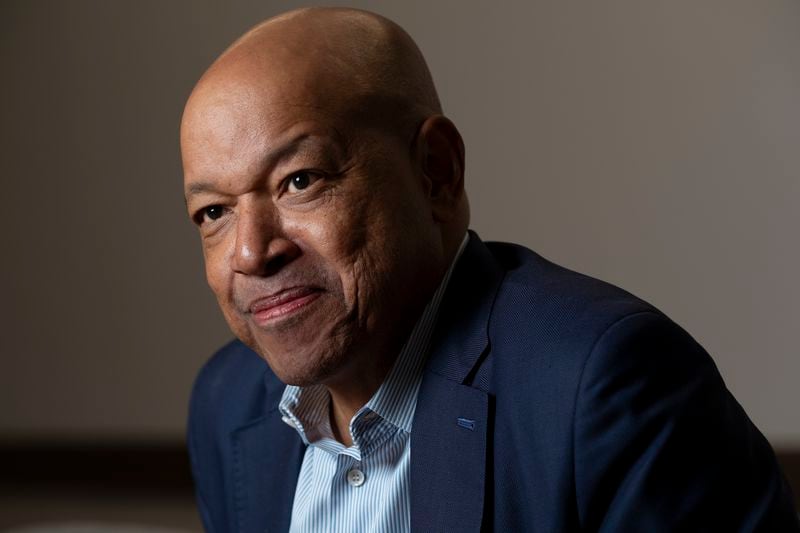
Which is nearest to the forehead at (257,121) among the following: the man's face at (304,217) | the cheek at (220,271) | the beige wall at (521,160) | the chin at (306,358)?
the man's face at (304,217)

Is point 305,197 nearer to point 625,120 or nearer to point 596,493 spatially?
point 596,493

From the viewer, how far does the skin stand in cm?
150

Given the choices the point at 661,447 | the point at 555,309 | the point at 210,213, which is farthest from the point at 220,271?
the point at 661,447

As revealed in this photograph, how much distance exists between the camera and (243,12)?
334 centimetres

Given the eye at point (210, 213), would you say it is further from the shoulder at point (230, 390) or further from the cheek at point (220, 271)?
the shoulder at point (230, 390)

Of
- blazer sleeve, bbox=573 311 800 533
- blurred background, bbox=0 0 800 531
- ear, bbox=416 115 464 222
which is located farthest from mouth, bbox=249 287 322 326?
blurred background, bbox=0 0 800 531

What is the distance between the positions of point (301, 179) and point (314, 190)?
0.08ft

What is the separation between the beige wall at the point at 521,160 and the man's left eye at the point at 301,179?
1.74 m

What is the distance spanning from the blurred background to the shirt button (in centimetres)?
160

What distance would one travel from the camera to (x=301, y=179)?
1.51 m

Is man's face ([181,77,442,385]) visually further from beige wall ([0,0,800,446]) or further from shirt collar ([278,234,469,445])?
beige wall ([0,0,800,446])

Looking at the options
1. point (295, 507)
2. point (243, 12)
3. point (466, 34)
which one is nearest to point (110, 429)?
point (243, 12)

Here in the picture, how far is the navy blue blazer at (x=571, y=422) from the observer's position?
138 cm

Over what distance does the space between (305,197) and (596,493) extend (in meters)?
0.54
